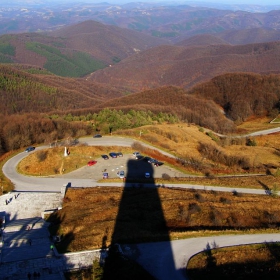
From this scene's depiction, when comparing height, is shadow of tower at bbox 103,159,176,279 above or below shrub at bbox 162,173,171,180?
above

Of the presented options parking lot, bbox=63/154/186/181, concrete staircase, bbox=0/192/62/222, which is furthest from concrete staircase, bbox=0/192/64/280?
parking lot, bbox=63/154/186/181

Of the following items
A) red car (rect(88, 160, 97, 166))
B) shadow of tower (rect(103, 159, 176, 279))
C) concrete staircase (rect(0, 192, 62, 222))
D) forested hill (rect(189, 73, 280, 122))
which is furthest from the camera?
forested hill (rect(189, 73, 280, 122))

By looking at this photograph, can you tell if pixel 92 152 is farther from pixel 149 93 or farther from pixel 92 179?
pixel 149 93

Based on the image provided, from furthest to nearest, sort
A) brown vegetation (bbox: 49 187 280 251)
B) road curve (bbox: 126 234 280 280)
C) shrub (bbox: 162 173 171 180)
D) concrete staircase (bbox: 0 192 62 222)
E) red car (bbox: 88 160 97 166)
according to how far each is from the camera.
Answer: red car (bbox: 88 160 97 166) < shrub (bbox: 162 173 171 180) < concrete staircase (bbox: 0 192 62 222) < brown vegetation (bbox: 49 187 280 251) < road curve (bbox: 126 234 280 280)

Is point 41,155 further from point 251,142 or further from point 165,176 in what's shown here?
point 251,142

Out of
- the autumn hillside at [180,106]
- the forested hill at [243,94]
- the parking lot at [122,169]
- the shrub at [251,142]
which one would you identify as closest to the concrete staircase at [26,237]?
the parking lot at [122,169]

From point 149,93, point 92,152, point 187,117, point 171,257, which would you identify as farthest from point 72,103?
point 171,257

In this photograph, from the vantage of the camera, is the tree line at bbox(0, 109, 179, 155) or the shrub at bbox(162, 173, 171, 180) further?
the tree line at bbox(0, 109, 179, 155)

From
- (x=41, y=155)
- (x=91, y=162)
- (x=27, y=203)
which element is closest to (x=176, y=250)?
(x=27, y=203)

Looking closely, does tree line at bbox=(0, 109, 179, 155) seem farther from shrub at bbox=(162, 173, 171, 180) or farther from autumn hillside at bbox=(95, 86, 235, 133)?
shrub at bbox=(162, 173, 171, 180)
